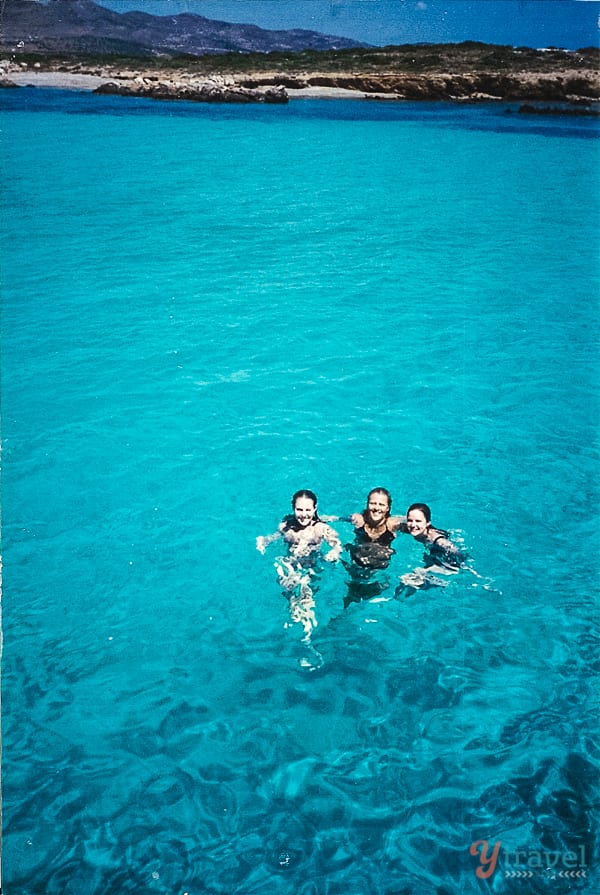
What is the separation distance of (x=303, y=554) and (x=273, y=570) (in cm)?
62

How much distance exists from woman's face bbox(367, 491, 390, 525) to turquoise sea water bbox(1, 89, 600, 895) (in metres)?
0.92

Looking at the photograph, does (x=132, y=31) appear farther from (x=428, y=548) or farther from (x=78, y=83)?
(x=428, y=548)

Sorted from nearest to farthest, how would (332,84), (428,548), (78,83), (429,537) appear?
(429,537)
(428,548)
(332,84)
(78,83)

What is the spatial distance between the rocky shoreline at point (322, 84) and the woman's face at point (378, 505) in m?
44.2

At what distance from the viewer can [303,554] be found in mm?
5859

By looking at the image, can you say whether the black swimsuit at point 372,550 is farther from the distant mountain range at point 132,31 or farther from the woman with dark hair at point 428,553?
the distant mountain range at point 132,31

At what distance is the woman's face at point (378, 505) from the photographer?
5.53m

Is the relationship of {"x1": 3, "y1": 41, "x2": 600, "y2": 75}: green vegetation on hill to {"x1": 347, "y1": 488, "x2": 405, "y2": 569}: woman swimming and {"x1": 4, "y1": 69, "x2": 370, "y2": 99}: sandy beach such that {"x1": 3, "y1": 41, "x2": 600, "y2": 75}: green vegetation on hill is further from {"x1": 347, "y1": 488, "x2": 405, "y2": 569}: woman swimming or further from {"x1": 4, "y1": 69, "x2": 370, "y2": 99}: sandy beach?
{"x1": 347, "y1": 488, "x2": 405, "y2": 569}: woman swimming

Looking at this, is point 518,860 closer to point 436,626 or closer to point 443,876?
point 443,876

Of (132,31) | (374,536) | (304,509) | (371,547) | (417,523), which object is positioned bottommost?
(371,547)

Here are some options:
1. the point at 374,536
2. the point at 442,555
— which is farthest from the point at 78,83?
the point at 442,555

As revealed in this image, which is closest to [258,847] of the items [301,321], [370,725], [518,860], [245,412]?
[370,725]

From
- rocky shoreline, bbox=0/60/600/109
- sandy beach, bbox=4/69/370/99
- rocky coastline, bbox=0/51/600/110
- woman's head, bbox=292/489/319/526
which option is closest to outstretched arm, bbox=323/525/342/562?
woman's head, bbox=292/489/319/526

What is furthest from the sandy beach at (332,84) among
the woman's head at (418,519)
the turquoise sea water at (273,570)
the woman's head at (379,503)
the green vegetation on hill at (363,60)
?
the woman's head at (418,519)
